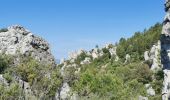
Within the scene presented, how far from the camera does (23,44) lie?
70500mm

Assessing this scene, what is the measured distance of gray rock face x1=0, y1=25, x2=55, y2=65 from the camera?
230 ft

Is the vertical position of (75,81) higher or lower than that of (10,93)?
higher

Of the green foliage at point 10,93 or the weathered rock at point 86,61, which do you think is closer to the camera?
the green foliage at point 10,93

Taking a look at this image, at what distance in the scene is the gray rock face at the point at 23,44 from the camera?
2757 inches

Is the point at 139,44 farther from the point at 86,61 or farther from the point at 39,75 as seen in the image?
the point at 39,75

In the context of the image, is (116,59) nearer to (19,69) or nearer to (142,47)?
(142,47)

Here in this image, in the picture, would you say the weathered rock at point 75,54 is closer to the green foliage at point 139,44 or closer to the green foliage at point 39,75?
the green foliage at point 139,44

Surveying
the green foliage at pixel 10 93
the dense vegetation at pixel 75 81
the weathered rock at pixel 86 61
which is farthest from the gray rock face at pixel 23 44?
the weathered rock at pixel 86 61

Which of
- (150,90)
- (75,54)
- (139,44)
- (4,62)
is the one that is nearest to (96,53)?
(75,54)

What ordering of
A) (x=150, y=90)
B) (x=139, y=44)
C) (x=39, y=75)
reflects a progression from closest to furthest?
(x=39, y=75) < (x=150, y=90) < (x=139, y=44)

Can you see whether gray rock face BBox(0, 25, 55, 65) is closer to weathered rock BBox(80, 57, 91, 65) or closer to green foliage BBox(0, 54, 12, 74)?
green foliage BBox(0, 54, 12, 74)

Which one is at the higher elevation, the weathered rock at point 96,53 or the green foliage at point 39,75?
the weathered rock at point 96,53

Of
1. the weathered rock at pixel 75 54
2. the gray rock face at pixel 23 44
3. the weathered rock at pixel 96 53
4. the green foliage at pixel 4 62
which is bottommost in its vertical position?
the green foliage at pixel 4 62

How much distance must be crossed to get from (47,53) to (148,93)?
54.1ft
